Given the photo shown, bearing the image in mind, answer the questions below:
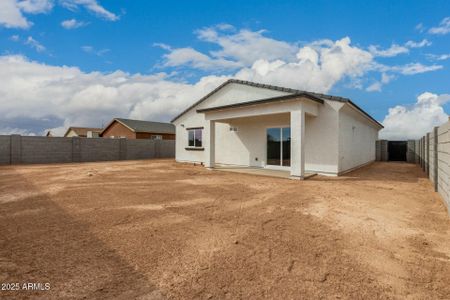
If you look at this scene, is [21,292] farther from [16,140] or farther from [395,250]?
[16,140]

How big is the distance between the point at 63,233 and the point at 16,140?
17.4m

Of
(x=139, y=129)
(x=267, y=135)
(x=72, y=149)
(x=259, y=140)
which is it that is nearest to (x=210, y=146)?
→ (x=259, y=140)

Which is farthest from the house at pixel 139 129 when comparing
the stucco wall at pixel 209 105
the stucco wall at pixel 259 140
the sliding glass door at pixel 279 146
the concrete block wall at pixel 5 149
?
the sliding glass door at pixel 279 146

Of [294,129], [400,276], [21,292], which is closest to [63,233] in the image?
[21,292]

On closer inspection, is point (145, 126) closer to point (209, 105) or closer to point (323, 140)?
point (209, 105)

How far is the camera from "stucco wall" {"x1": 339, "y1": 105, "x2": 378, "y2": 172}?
10969 millimetres

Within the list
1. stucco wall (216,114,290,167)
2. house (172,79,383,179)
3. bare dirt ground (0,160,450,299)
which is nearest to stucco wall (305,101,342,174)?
house (172,79,383,179)

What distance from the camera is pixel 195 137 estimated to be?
54.9 feet

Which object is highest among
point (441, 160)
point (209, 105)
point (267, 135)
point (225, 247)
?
point (209, 105)

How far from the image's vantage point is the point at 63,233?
12.8 ft

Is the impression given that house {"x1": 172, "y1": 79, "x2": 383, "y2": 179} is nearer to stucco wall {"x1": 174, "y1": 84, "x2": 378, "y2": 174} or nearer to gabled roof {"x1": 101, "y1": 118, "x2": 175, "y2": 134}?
stucco wall {"x1": 174, "y1": 84, "x2": 378, "y2": 174}

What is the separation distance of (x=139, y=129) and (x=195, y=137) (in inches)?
692

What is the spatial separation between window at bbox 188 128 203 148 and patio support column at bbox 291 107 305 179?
7930mm

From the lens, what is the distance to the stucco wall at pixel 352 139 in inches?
432
